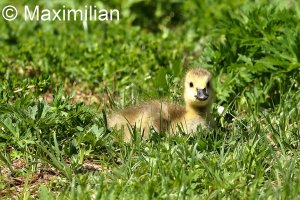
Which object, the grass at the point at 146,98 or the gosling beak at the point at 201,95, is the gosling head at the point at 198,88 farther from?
the grass at the point at 146,98

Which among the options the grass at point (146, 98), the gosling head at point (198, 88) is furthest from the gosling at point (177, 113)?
the grass at point (146, 98)

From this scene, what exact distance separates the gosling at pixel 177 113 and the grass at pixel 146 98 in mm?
166

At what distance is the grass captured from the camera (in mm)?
4785

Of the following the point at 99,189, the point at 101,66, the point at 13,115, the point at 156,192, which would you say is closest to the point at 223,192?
the point at 156,192

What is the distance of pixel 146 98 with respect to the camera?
21.1ft

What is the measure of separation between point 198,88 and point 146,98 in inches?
28.6

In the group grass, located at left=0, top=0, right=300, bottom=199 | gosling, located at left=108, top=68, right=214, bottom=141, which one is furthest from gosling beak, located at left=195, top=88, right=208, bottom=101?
grass, located at left=0, top=0, right=300, bottom=199

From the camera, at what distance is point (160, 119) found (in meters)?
5.59

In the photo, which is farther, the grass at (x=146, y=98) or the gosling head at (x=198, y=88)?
the gosling head at (x=198, y=88)

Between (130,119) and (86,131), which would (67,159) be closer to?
(86,131)

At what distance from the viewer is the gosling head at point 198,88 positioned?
579 centimetres

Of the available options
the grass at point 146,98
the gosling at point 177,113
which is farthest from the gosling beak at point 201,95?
the grass at point 146,98

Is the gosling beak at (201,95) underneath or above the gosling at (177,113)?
above

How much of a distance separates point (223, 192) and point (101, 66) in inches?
117
